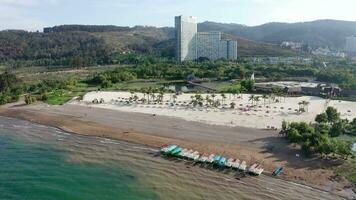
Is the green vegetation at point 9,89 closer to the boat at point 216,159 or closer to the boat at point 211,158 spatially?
the boat at point 211,158

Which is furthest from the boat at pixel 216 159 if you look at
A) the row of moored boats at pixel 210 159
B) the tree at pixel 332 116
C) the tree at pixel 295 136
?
the tree at pixel 332 116

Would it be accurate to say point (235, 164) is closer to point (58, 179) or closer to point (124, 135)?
point (58, 179)

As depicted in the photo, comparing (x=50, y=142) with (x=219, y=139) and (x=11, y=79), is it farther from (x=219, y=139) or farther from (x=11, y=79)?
(x=11, y=79)

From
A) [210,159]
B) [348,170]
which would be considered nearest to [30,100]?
[210,159]

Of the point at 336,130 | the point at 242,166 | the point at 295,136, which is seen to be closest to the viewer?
the point at 242,166

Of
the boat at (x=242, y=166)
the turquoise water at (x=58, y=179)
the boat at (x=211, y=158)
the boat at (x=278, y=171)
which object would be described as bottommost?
the turquoise water at (x=58, y=179)

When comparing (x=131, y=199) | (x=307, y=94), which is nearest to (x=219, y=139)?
(x=131, y=199)
